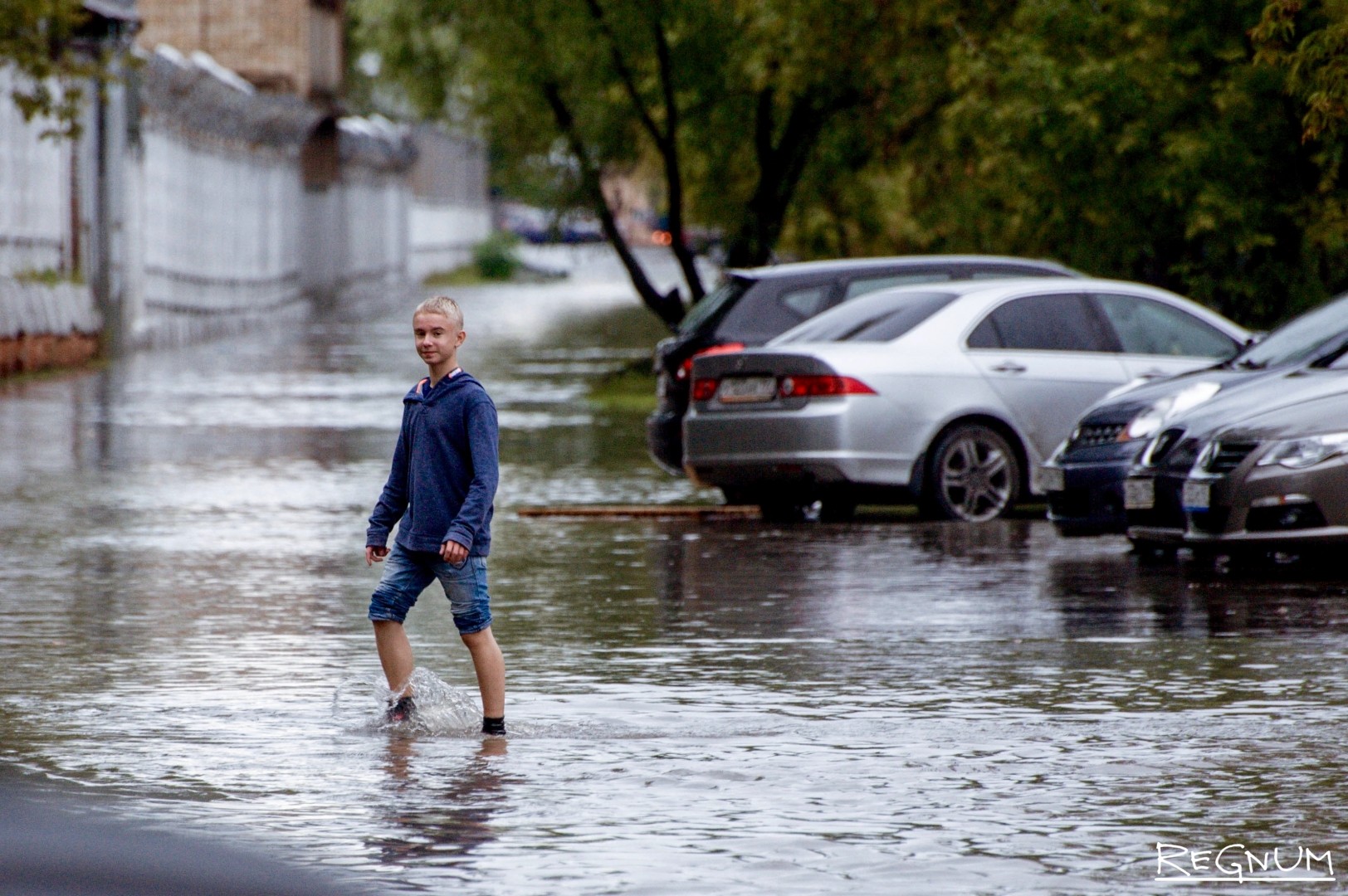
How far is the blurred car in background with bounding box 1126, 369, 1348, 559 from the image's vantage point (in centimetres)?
1295

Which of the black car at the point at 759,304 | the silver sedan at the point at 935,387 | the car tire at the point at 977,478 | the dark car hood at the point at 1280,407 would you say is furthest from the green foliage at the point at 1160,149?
the dark car hood at the point at 1280,407

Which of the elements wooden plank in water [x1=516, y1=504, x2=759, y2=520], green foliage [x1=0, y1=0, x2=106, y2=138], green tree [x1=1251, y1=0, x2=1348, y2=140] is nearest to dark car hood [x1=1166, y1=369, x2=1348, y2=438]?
green tree [x1=1251, y1=0, x2=1348, y2=140]

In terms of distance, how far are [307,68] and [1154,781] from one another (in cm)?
5883

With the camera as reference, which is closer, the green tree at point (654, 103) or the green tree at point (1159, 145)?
the green tree at point (1159, 145)

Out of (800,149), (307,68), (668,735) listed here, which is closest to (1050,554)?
(668,735)

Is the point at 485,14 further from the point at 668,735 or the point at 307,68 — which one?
the point at 307,68

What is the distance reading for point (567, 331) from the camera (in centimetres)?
5056

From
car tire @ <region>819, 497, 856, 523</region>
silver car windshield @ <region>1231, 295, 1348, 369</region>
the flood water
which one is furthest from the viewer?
car tire @ <region>819, 497, 856, 523</region>

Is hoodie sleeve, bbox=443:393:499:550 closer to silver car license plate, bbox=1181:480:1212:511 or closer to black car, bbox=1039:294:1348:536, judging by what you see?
silver car license plate, bbox=1181:480:1212:511

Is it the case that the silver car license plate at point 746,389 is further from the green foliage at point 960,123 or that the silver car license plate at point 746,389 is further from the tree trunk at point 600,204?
the tree trunk at point 600,204

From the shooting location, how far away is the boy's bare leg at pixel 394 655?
9.05 m
